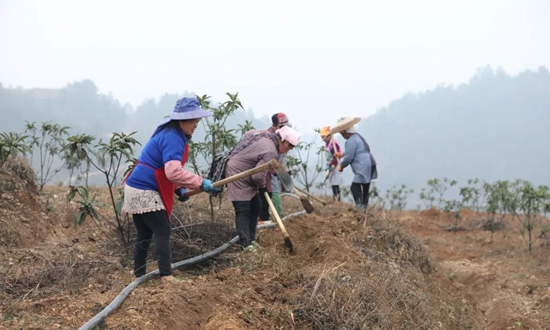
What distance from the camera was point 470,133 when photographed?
58094 millimetres

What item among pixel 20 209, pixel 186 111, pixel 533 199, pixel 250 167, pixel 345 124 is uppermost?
pixel 186 111

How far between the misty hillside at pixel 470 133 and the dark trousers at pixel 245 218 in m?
42.9

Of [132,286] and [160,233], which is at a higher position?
[160,233]

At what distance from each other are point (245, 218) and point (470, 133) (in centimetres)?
5835

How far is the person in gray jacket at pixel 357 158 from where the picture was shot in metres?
6.69

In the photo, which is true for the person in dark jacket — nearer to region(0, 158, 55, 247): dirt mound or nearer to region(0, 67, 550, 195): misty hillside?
region(0, 158, 55, 247): dirt mound

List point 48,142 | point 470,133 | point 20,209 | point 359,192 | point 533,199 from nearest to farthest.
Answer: point 20,209 < point 359,192 < point 533,199 < point 48,142 < point 470,133

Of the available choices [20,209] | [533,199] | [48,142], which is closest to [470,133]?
[533,199]

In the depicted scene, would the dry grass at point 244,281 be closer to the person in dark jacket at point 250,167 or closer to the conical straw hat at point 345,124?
the person in dark jacket at point 250,167

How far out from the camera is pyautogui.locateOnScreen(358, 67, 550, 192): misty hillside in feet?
172

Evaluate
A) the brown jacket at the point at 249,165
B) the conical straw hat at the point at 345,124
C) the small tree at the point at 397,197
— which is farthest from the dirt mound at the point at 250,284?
the small tree at the point at 397,197

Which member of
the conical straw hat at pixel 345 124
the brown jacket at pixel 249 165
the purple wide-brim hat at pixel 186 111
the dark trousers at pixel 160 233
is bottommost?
the dark trousers at pixel 160 233

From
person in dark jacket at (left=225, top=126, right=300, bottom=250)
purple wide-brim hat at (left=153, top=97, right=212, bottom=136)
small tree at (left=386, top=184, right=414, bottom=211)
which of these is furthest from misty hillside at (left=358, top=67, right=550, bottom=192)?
purple wide-brim hat at (left=153, top=97, right=212, bottom=136)

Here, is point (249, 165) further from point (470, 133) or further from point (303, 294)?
point (470, 133)
